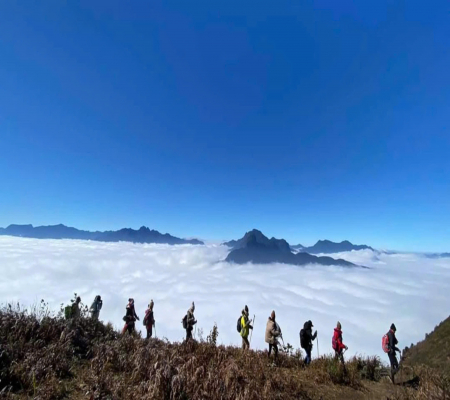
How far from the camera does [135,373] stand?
19.3ft

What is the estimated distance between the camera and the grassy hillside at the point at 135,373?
5.16m

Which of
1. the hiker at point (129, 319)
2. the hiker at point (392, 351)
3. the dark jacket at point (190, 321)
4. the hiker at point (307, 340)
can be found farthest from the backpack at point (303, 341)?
the hiker at point (129, 319)

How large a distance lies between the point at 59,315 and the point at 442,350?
56.9m

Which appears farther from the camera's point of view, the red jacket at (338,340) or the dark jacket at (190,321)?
the dark jacket at (190,321)

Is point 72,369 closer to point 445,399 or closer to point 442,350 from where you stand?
point 445,399

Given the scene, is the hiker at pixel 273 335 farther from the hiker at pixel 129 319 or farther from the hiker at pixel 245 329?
the hiker at pixel 129 319

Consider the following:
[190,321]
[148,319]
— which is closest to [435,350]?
[190,321]

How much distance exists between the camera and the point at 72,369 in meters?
6.16

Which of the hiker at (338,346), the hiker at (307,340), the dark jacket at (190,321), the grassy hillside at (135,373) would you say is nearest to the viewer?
the grassy hillside at (135,373)

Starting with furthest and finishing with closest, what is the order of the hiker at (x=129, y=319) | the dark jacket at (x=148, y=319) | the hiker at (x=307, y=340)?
the dark jacket at (x=148, y=319)
the hiker at (x=129, y=319)
the hiker at (x=307, y=340)

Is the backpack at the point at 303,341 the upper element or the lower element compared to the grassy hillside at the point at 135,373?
lower

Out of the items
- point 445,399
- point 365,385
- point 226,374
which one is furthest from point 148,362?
point 365,385

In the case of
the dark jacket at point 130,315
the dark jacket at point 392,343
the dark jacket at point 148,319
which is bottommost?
the dark jacket at point 148,319

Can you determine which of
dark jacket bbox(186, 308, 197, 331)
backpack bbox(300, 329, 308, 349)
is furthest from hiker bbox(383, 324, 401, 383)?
dark jacket bbox(186, 308, 197, 331)
